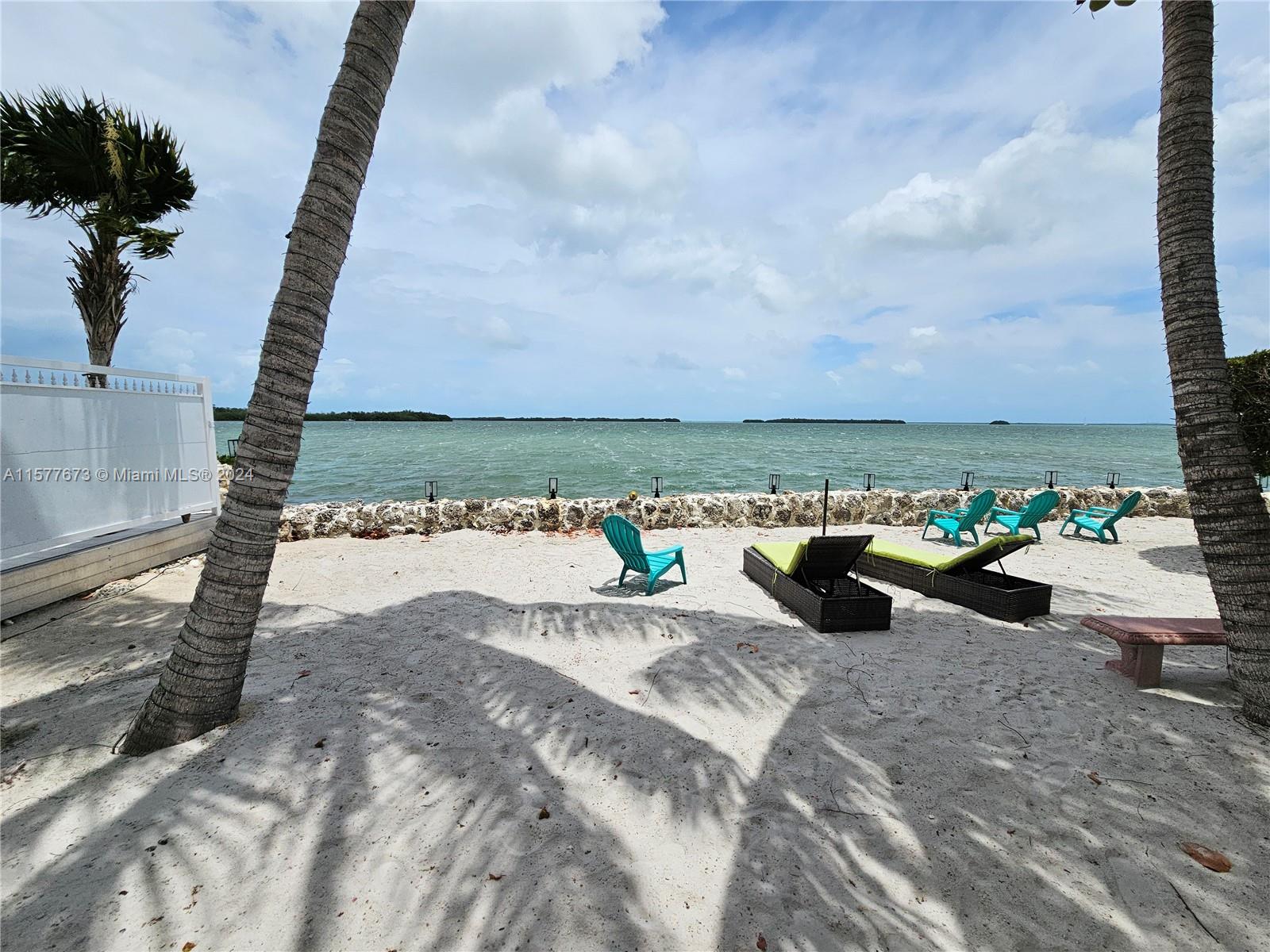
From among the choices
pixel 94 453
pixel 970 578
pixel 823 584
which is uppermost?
pixel 94 453

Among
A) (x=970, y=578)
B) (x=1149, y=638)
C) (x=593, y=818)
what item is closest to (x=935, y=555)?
(x=970, y=578)

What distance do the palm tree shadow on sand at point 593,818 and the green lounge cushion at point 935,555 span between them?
202 centimetres

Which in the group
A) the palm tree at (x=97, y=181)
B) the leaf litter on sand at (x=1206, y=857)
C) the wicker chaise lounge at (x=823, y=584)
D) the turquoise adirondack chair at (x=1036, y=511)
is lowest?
the leaf litter on sand at (x=1206, y=857)

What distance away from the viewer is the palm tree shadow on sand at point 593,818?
6.82 feet

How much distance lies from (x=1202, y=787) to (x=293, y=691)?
557cm

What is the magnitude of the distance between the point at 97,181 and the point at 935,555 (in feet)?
45.7

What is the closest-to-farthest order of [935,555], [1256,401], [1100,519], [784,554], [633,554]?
[633,554], [784,554], [935,555], [1256,401], [1100,519]

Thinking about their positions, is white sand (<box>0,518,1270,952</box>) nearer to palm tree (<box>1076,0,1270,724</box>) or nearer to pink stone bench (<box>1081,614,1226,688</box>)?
pink stone bench (<box>1081,614,1226,688</box>)

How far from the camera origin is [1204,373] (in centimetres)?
327

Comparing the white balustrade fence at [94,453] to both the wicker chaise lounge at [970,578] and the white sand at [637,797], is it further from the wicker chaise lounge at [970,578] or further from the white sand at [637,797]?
the wicker chaise lounge at [970,578]

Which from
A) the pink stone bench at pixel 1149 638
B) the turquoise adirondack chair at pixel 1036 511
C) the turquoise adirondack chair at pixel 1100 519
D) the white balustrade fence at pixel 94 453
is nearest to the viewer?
the pink stone bench at pixel 1149 638

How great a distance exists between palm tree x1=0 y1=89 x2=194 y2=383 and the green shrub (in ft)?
56.3

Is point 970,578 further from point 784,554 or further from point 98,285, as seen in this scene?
point 98,285

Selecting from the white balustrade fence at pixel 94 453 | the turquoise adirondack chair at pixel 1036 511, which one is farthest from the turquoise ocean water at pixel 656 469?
the turquoise adirondack chair at pixel 1036 511
